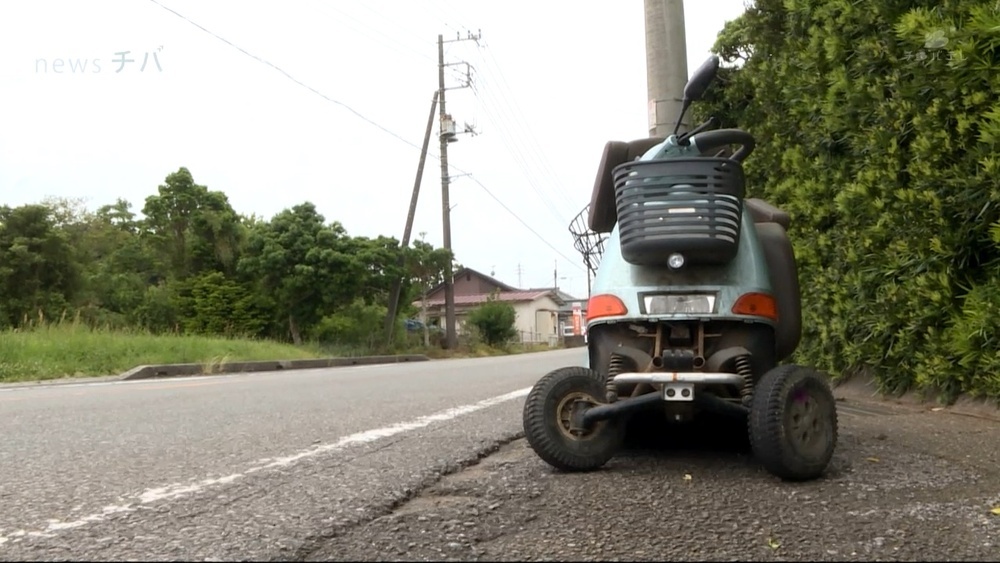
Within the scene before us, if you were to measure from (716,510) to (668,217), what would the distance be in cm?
99

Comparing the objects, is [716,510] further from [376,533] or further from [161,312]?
[161,312]

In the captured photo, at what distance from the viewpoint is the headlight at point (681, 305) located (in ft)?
9.70

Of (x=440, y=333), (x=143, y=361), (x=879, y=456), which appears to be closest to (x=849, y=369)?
(x=879, y=456)

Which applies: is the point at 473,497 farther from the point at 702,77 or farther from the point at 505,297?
the point at 505,297

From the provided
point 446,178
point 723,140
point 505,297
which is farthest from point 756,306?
point 505,297

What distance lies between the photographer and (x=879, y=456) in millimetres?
3314

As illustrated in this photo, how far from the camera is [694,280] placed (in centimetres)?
299

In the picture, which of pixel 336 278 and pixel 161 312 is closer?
pixel 336 278

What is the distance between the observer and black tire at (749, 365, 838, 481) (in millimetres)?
2707

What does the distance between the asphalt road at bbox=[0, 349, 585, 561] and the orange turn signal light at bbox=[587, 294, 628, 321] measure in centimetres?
86

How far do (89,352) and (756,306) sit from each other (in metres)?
13.1

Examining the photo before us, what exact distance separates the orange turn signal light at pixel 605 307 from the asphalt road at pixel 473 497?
1.96 feet

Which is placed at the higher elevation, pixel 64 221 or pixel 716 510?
pixel 64 221

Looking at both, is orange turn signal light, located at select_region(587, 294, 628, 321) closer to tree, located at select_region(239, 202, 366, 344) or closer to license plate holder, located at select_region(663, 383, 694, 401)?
license plate holder, located at select_region(663, 383, 694, 401)
